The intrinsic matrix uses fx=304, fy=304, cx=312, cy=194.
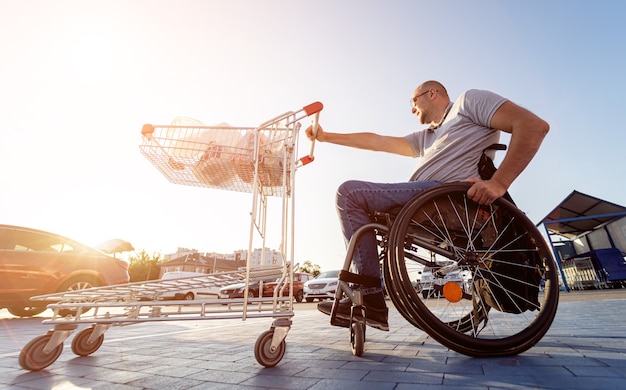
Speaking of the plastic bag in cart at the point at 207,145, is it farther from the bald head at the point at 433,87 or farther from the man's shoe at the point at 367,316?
the bald head at the point at 433,87

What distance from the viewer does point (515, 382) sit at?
1.18 m

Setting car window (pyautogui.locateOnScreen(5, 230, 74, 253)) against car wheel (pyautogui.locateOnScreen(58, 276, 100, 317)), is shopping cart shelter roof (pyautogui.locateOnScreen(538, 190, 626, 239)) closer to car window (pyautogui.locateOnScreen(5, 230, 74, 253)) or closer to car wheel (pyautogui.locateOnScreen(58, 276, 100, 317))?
car wheel (pyautogui.locateOnScreen(58, 276, 100, 317))

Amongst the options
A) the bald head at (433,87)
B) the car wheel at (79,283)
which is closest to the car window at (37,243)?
the car wheel at (79,283)

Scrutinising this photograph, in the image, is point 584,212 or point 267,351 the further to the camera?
point 584,212

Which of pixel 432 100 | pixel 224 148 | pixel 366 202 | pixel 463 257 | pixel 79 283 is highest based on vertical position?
pixel 432 100

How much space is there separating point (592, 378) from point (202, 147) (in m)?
2.51

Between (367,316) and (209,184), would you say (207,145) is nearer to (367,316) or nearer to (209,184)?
(209,184)

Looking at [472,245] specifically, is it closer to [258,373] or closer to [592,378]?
[592,378]

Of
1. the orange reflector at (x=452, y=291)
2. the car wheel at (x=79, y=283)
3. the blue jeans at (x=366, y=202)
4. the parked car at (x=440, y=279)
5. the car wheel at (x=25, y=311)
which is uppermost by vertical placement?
the blue jeans at (x=366, y=202)

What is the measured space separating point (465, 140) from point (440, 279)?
943 mm

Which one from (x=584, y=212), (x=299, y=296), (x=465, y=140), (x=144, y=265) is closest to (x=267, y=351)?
(x=465, y=140)

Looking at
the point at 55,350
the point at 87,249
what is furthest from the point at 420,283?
the point at 87,249

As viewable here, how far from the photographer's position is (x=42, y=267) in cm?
539

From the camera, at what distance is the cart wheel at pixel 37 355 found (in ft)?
5.75
